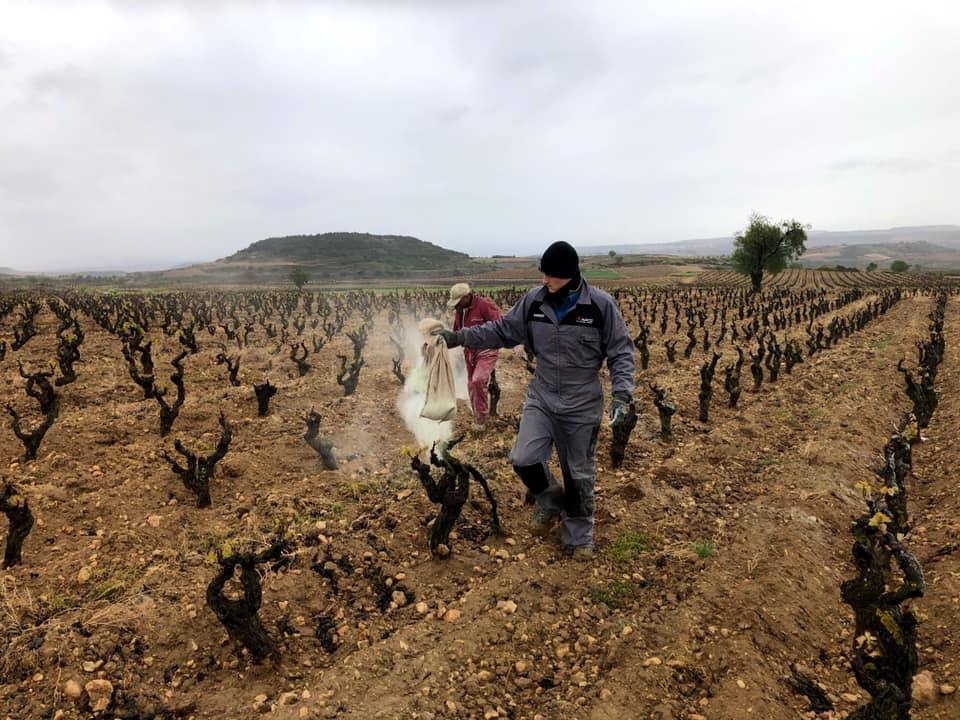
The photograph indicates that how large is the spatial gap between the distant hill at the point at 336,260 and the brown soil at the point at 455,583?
7879 centimetres

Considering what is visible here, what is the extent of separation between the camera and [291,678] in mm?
3168

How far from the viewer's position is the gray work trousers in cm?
414

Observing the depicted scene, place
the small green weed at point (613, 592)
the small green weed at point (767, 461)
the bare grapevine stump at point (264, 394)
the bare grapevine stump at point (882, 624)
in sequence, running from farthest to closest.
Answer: the bare grapevine stump at point (264, 394) < the small green weed at point (767, 461) < the small green weed at point (613, 592) < the bare grapevine stump at point (882, 624)

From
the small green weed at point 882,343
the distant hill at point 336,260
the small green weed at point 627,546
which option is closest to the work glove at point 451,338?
the small green weed at point 627,546

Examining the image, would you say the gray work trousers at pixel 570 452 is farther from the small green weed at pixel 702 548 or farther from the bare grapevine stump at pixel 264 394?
the bare grapevine stump at pixel 264 394

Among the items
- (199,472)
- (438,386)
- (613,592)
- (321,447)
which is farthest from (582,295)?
(199,472)

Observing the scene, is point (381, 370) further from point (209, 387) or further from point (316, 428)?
point (316, 428)

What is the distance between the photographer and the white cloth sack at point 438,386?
5469 millimetres

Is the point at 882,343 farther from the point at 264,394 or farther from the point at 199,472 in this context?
the point at 199,472

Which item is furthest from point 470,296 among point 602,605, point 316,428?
point 602,605

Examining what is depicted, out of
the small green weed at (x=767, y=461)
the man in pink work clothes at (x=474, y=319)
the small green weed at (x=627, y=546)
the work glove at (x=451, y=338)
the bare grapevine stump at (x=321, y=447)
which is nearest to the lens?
the small green weed at (x=627, y=546)

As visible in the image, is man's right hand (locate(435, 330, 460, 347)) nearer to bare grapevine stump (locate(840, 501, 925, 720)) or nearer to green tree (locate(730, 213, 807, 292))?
bare grapevine stump (locate(840, 501, 925, 720))

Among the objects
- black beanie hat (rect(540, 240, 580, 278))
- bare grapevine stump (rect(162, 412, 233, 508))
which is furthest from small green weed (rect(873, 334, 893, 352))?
bare grapevine stump (rect(162, 412, 233, 508))

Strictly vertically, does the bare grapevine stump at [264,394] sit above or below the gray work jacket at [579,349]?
below
